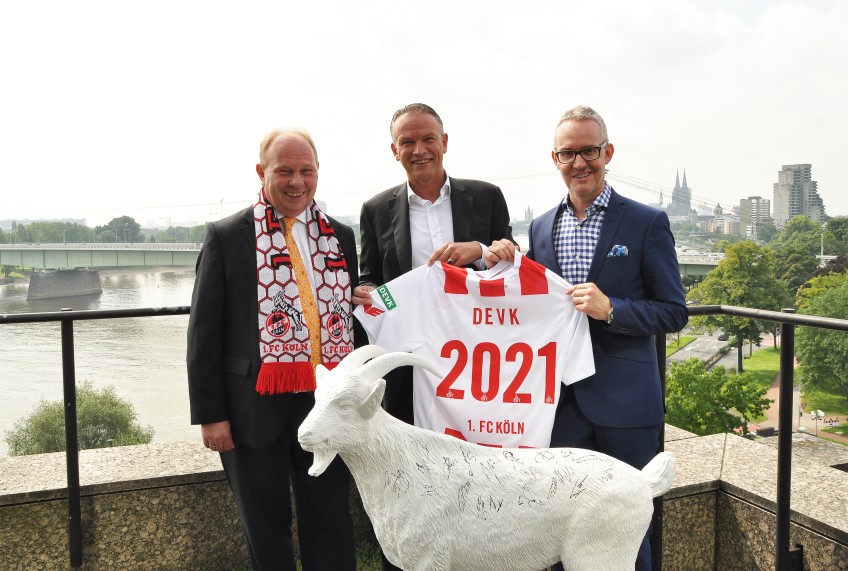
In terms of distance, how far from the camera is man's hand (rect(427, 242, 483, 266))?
324cm

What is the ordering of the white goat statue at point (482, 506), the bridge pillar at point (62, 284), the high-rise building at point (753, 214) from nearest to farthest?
the white goat statue at point (482, 506) < the bridge pillar at point (62, 284) < the high-rise building at point (753, 214)

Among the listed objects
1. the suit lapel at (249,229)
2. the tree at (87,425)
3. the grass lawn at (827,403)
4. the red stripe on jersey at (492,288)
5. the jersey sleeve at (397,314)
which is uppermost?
the suit lapel at (249,229)

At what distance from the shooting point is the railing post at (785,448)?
3.60 metres

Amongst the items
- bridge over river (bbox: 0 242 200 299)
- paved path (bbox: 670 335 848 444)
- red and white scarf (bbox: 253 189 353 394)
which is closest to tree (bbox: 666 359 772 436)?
paved path (bbox: 670 335 848 444)

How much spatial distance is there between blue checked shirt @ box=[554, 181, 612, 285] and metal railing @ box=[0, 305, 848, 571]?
898 mm

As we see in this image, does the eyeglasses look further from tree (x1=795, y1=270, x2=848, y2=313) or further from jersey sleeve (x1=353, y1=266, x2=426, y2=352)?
tree (x1=795, y1=270, x2=848, y2=313)

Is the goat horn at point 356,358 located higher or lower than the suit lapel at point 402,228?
lower

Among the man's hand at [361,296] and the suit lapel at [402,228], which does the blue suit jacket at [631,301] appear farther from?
the man's hand at [361,296]

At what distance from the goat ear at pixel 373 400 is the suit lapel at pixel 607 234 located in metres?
1.26

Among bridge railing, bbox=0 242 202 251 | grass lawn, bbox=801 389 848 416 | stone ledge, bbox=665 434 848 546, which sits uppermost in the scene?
bridge railing, bbox=0 242 202 251

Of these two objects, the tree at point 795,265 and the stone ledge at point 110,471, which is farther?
the tree at point 795,265

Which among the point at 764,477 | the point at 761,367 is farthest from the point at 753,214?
the point at 764,477

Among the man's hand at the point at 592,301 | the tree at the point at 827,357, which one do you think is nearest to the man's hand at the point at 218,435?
the man's hand at the point at 592,301

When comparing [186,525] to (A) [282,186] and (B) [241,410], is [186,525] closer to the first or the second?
(B) [241,410]
